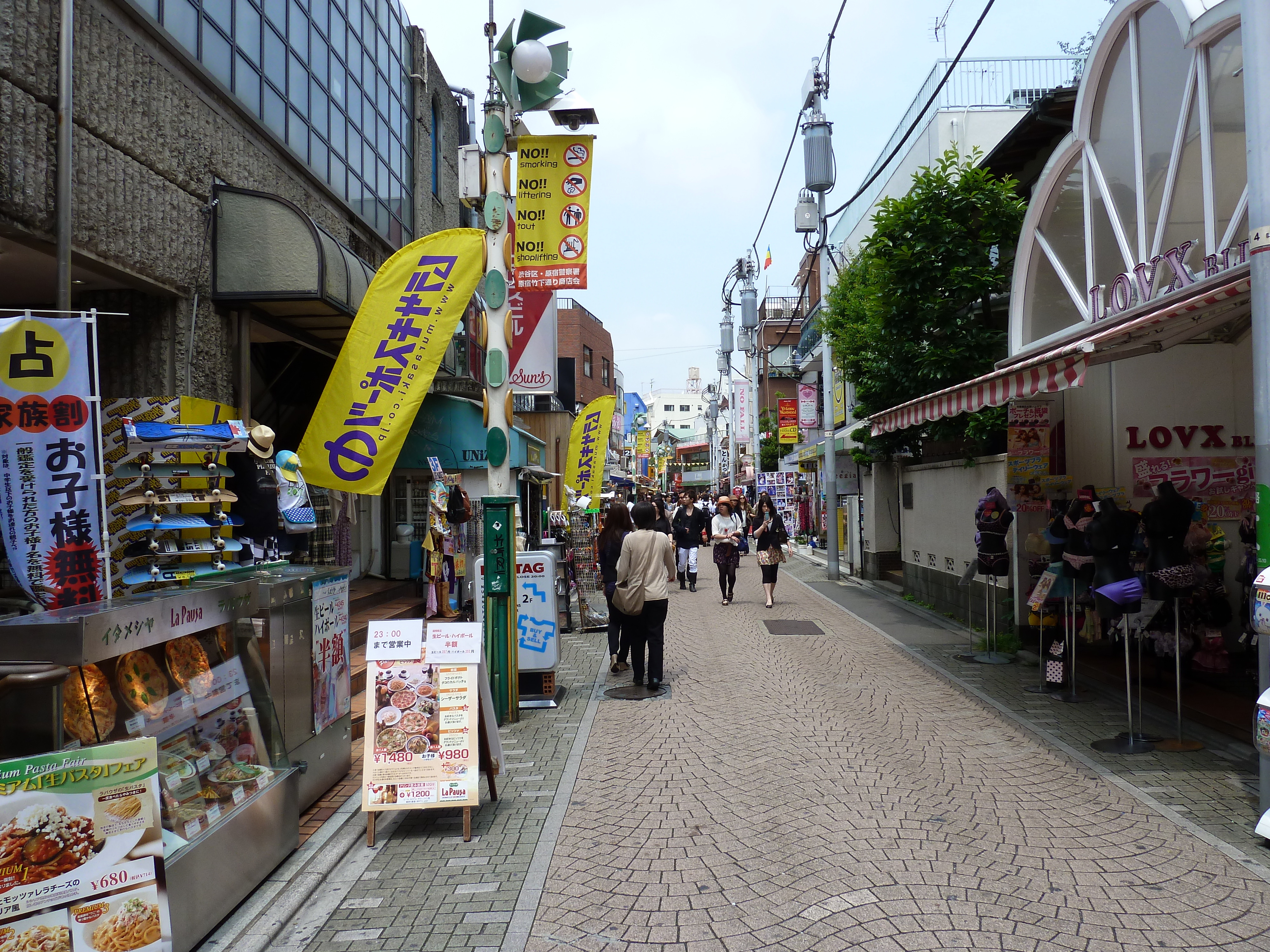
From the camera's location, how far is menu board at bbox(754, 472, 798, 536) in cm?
3156

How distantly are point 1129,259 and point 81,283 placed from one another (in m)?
9.74

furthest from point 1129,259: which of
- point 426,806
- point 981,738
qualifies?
point 426,806

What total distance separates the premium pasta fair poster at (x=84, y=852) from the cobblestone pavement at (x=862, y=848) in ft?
4.50

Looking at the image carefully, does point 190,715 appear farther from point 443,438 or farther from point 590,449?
point 590,449

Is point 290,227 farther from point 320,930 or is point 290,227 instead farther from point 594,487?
point 594,487

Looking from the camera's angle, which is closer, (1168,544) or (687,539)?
(1168,544)

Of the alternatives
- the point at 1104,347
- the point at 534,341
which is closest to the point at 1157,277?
the point at 1104,347

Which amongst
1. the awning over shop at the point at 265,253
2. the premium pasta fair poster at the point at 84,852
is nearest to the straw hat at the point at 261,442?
the awning over shop at the point at 265,253

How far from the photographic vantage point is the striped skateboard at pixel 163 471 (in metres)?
6.65

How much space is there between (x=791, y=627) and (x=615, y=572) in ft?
12.5

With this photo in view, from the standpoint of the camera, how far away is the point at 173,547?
6730 millimetres

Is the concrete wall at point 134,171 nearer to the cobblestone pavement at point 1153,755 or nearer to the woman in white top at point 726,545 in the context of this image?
the cobblestone pavement at point 1153,755

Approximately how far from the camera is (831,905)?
4.18 m

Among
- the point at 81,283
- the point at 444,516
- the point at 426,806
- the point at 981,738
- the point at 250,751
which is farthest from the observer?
the point at 444,516
